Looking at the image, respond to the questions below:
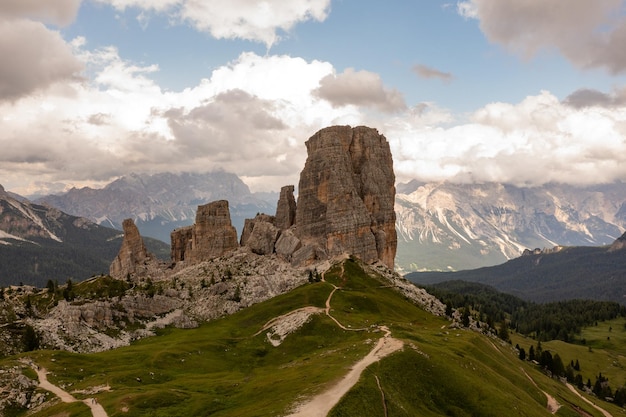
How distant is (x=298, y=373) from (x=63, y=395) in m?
46.1

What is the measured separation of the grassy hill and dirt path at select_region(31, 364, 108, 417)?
1.28 m

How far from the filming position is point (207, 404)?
269 ft

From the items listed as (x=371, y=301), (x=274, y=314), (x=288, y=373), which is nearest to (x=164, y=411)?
(x=288, y=373)

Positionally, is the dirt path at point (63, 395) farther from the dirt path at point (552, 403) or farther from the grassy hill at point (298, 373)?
the dirt path at point (552, 403)

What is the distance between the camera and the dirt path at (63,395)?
79.0m

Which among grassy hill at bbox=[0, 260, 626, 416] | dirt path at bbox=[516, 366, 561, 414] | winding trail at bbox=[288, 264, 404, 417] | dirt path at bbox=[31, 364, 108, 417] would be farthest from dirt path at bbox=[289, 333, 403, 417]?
dirt path at bbox=[516, 366, 561, 414]

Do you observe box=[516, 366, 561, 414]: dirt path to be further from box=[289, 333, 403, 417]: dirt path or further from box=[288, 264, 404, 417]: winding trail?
box=[289, 333, 403, 417]: dirt path

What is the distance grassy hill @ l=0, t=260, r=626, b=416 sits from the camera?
79625mm

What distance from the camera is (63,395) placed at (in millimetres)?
90000

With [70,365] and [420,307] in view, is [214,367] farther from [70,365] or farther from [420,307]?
[420,307]

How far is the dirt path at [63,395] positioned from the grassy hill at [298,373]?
→ 1285 millimetres

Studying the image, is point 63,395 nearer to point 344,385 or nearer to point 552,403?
point 344,385

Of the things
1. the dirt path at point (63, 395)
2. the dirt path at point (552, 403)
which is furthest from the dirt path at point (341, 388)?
the dirt path at point (552, 403)

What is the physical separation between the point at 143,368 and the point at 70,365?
16.7 metres
